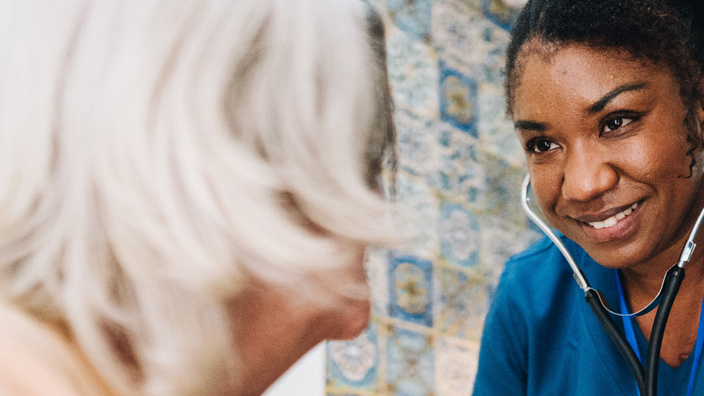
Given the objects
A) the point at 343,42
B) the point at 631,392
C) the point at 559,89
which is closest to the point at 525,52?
the point at 559,89

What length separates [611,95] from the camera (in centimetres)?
66

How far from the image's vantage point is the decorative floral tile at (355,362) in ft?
3.04

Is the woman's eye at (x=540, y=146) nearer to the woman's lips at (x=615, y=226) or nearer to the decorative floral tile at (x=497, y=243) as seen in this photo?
the woman's lips at (x=615, y=226)

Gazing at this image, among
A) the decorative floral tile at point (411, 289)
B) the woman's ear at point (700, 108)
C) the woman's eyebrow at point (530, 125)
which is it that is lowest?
the decorative floral tile at point (411, 289)

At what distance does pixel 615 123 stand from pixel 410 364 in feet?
1.67

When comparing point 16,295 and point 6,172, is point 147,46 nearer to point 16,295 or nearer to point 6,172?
point 6,172

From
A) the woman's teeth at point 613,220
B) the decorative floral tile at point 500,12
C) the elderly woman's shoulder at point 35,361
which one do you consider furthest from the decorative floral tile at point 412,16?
the elderly woman's shoulder at point 35,361

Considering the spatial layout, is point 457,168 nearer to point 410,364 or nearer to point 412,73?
point 412,73

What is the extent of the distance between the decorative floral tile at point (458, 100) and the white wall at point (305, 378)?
422mm

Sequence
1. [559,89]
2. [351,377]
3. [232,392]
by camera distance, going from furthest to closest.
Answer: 1. [351,377]
2. [232,392]
3. [559,89]

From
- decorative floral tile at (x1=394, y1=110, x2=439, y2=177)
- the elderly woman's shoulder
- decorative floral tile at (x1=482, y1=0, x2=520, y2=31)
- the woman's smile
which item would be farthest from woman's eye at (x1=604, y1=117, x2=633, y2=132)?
the elderly woman's shoulder

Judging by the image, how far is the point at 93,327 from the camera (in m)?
0.72

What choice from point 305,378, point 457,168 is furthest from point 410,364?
point 457,168

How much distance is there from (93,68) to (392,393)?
0.63 m
